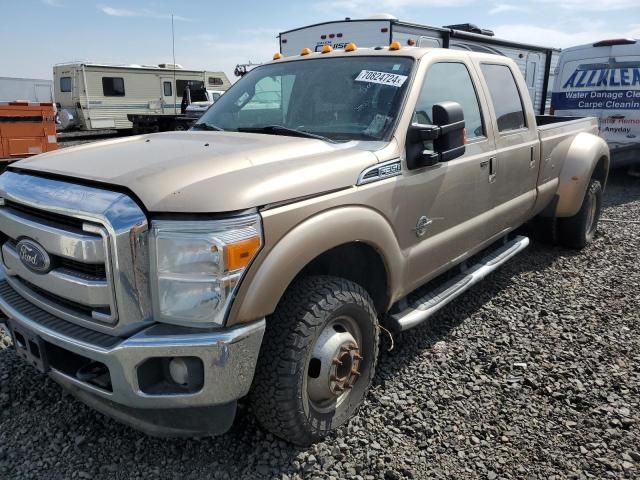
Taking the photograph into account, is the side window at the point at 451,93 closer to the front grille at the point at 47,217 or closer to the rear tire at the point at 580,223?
the front grille at the point at 47,217

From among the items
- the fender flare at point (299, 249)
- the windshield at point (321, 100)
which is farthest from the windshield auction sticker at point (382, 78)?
the fender flare at point (299, 249)

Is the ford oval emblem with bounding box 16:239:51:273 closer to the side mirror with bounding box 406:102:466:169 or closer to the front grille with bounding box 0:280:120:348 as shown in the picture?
the front grille with bounding box 0:280:120:348

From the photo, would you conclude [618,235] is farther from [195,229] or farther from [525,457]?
[195,229]

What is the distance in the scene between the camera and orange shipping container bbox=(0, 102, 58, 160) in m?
10.7

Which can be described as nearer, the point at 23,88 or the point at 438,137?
the point at 438,137

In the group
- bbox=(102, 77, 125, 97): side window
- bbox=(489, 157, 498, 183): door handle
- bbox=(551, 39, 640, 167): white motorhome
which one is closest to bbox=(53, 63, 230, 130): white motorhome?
bbox=(102, 77, 125, 97): side window

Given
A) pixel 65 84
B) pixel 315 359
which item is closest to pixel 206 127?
pixel 315 359

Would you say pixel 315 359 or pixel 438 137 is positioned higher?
pixel 438 137

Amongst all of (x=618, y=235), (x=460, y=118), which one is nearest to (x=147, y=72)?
(x=618, y=235)

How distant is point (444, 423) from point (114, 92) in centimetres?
2093

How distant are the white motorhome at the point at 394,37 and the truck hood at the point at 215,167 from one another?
6.38m

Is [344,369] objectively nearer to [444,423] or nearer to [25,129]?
[444,423]

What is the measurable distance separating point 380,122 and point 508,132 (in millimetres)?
1592

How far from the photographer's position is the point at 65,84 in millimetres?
20500
